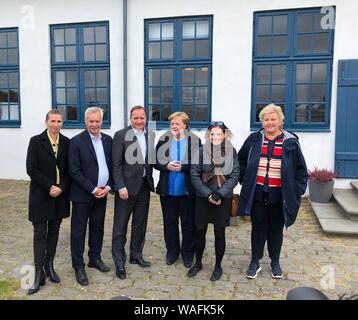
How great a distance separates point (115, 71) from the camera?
8.63m

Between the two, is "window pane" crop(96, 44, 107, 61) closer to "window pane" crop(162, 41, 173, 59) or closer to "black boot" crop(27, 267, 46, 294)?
"window pane" crop(162, 41, 173, 59)

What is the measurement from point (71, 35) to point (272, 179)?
7079 millimetres

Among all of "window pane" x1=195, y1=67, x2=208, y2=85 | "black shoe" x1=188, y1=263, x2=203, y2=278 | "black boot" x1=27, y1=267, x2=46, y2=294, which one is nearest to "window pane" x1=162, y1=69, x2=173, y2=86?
"window pane" x1=195, y1=67, x2=208, y2=85

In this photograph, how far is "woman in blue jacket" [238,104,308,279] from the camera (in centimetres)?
367

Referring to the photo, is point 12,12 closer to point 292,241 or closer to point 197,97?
point 197,97

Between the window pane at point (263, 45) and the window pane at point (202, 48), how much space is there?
3.71 feet

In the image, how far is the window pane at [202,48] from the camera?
8141mm

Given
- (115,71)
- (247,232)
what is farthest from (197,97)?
(247,232)

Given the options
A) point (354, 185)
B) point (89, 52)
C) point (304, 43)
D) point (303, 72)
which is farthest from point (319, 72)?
point (89, 52)

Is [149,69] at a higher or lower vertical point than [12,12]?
lower

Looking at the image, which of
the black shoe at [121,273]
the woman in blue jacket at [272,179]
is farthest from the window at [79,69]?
the woman in blue jacket at [272,179]

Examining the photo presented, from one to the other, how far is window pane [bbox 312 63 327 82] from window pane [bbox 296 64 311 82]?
98 mm

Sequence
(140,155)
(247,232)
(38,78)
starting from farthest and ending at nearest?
(38,78)
(247,232)
(140,155)

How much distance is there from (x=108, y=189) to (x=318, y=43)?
5803mm
